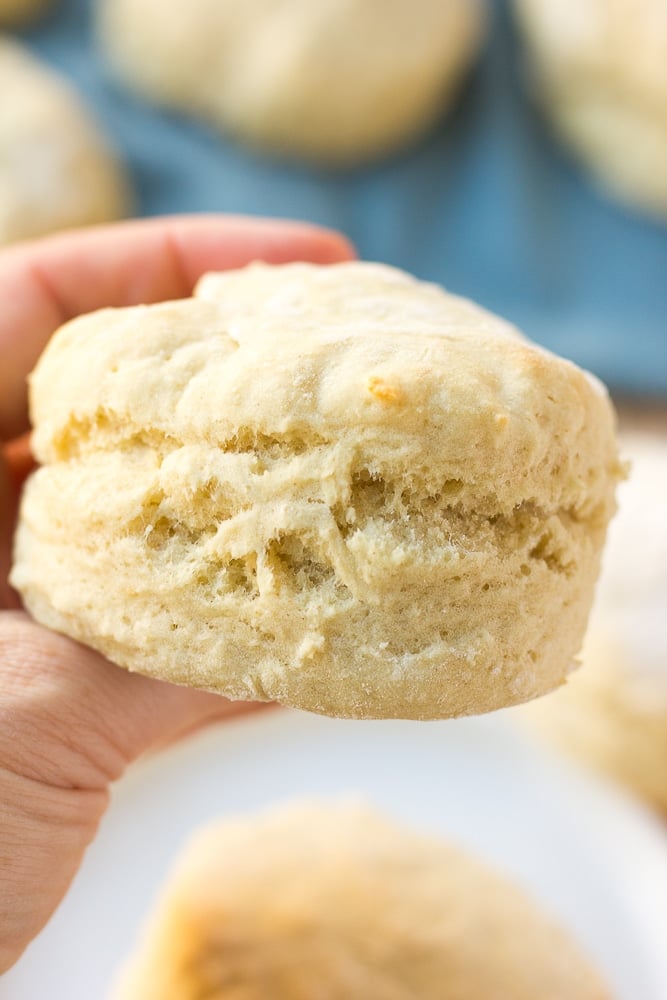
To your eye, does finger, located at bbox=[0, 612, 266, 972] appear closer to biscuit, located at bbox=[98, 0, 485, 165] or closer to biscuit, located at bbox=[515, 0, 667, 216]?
biscuit, located at bbox=[98, 0, 485, 165]

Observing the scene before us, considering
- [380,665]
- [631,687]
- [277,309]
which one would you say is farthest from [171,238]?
[631,687]

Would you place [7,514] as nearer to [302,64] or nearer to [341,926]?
[341,926]

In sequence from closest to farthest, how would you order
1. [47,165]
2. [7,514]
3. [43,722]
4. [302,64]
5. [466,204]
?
[43,722] < [7,514] < [47,165] < [302,64] < [466,204]

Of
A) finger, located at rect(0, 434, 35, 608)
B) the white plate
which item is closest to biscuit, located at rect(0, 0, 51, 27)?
finger, located at rect(0, 434, 35, 608)

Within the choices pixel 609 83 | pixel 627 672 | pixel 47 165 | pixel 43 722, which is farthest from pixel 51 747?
pixel 609 83

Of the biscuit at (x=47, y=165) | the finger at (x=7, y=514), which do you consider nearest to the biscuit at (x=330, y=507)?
the finger at (x=7, y=514)

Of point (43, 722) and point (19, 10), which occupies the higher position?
point (19, 10)
